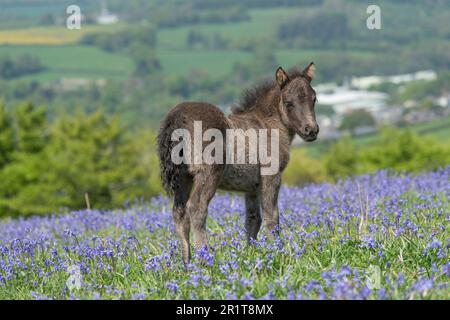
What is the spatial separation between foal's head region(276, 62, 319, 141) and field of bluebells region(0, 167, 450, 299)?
1.20 m

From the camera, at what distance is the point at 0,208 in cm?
4466

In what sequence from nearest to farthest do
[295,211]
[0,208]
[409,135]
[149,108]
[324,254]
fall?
[324,254], [295,211], [0,208], [409,135], [149,108]

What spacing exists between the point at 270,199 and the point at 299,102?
122 centimetres

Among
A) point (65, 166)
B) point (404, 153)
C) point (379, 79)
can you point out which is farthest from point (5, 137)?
point (379, 79)

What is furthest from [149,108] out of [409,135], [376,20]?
[376,20]

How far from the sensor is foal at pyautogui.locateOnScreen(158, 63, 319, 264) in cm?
768

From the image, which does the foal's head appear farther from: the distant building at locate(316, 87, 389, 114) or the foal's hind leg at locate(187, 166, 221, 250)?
the distant building at locate(316, 87, 389, 114)

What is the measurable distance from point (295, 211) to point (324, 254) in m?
3.30

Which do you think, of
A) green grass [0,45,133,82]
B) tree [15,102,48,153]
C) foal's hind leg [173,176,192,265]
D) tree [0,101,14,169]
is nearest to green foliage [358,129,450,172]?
tree [15,102,48,153]

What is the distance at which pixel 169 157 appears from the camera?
25.4ft

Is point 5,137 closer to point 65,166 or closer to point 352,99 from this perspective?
point 65,166

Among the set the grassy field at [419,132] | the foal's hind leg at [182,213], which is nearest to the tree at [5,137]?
the foal's hind leg at [182,213]

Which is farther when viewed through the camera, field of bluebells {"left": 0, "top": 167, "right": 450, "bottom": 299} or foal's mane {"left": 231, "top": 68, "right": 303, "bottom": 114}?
foal's mane {"left": 231, "top": 68, "right": 303, "bottom": 114}
